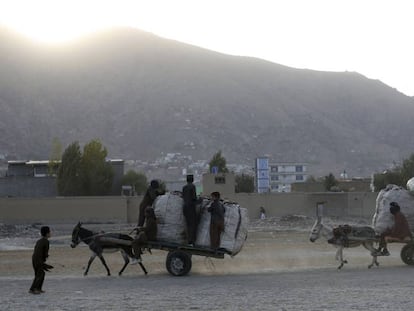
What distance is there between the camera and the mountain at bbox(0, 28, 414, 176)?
515 ft

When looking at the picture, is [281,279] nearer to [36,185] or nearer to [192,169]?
[36,185]

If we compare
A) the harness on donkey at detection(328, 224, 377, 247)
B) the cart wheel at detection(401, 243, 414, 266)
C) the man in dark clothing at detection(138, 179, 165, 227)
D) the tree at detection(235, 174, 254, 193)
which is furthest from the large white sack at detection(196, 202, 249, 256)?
the tree at detection(235, 174, 254, 193)

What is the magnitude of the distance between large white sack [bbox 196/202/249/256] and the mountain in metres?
129

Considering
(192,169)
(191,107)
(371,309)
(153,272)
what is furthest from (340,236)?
(191,107)

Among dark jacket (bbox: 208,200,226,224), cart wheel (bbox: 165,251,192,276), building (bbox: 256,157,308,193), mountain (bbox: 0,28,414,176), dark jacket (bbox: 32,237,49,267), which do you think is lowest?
cart wheel (bbox: 165,251,192,276)

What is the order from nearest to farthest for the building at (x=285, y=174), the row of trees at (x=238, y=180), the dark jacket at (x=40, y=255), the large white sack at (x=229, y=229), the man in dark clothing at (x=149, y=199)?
the dark jacket at (x=40, y=255) < the large white sack at (x=229, y=229) < the man in dark clothing at (x=149, y=199) < the row of trees at (x=238, y=180) < the building at (x=285, y=174)

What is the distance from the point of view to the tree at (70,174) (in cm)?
8244

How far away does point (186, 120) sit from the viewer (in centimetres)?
16788

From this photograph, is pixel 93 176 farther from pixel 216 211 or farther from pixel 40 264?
pixel 40 264

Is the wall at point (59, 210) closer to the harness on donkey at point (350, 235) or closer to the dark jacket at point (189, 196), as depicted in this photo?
the harness on donkey at point (350, 235)

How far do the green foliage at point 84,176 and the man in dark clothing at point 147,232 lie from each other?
6273 cm

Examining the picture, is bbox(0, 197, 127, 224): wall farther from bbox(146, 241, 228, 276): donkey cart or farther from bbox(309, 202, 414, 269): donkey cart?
bbox(146, 241, 228, 276): donkey cart

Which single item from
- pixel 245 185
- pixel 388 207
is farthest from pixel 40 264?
pixel 245 185

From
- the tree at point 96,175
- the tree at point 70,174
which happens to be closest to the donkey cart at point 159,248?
the tree at point 70,174
